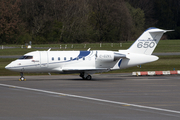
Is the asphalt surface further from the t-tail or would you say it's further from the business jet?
the t-tail

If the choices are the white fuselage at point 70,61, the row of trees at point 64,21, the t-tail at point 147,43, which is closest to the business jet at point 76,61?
the white fuselage at point 70,61

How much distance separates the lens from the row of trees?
96.3m

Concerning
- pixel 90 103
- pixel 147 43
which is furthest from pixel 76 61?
pixel 90 103

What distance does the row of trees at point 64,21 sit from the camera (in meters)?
96.3

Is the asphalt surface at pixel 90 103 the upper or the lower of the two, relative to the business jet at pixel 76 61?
lower

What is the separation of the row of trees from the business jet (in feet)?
220

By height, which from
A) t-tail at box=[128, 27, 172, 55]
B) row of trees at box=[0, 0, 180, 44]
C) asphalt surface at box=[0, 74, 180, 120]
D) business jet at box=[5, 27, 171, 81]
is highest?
row of trees at box=[0, 0, 180, 44]

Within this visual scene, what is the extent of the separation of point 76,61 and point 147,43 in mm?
7294

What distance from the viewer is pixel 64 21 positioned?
102625 millimetres

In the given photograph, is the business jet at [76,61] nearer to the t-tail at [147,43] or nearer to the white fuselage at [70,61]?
the white fuselage at [70,61]

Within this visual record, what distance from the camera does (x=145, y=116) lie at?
47.1 ft

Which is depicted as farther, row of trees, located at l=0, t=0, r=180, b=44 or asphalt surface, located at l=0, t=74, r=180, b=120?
row of trees, located at l=0, t=0, r=180, b=44

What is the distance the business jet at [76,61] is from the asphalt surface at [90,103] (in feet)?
16.8

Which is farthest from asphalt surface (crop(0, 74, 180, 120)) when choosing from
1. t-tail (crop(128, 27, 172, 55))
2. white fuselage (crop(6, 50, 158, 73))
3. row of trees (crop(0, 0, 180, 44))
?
row of trees (crop(0, 0, 180, 44))
